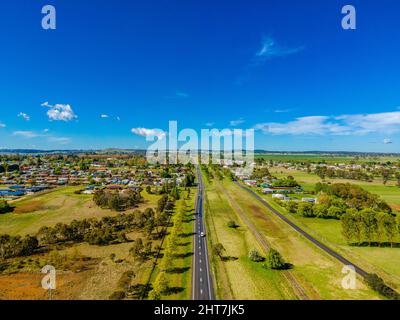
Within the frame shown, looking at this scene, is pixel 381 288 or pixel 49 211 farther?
pixel 49 211

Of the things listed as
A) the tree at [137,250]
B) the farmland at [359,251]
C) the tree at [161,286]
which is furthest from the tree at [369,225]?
the tree at [137,250]

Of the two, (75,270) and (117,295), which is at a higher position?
(117,295)

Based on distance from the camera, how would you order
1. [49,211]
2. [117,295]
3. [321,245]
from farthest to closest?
1. [49,211]
2. [321,245]
3. [117,295]

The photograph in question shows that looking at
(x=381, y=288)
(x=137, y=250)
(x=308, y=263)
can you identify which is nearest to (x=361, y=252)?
(x=308, y=263)

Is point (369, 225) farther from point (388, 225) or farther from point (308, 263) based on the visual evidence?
point (308, 263)

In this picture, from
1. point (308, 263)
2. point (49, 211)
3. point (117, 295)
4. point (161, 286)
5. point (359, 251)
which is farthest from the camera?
point (49, 211)
